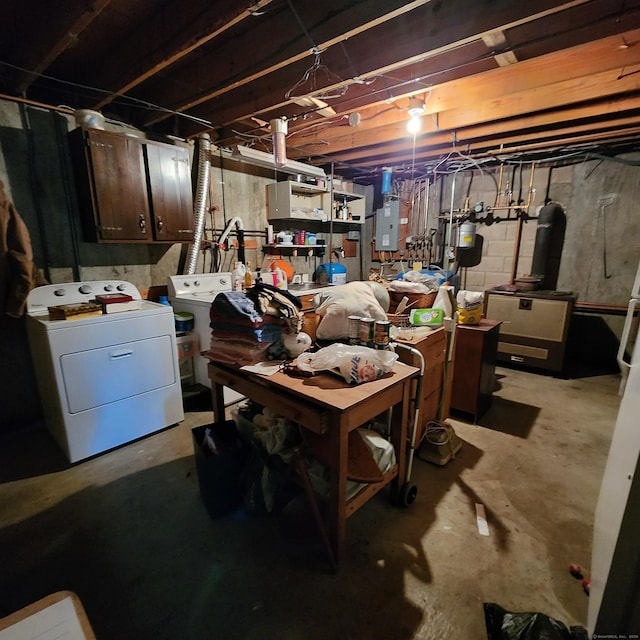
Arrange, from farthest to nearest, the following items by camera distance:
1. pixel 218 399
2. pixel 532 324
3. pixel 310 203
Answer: pixel 310 203, pixel 532 324, pixel 218 399

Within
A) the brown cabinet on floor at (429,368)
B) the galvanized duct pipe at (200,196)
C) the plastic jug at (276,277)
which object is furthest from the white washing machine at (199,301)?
the brown cabinet on floor at (429,368)

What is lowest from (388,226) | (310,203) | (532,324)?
(532,324)

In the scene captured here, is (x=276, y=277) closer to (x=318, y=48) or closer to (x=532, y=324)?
(x=318, y=48)

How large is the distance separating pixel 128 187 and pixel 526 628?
3279mm

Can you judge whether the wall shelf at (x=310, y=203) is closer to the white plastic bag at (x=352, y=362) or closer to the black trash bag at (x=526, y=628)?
the white plastic bag at (x=352, y=362)

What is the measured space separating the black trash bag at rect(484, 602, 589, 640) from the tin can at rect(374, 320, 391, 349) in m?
1.09

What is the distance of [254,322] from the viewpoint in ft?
4.91

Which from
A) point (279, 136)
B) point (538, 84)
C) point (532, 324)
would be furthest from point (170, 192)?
point (532, 324)

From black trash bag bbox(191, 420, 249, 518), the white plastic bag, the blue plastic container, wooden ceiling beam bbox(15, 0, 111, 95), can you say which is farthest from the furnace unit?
wooden ceiling beam bbox(15, 0, 111, 95)

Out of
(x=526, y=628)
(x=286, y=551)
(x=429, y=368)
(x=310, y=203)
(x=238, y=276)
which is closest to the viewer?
(x=526, y=628)

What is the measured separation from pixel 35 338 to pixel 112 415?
72 centimetres

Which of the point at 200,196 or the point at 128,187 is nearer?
the point at 128,187

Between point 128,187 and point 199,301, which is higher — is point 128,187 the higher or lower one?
the higher one

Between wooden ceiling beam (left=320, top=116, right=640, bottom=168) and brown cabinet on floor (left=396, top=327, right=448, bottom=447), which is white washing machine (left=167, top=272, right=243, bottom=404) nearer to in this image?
brown cabinet on floor (left=396, top=327, right=448, bottom=447)
